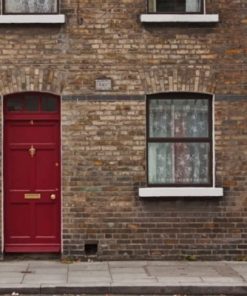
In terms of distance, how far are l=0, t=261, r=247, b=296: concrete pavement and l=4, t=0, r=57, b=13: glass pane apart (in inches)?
175

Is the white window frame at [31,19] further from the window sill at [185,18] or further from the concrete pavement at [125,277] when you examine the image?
the concrete pavement at [125,277]

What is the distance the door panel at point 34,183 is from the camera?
13383 millimetres

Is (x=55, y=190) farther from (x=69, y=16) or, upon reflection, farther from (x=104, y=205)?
(x=69, y=16)

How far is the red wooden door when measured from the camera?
13367mm

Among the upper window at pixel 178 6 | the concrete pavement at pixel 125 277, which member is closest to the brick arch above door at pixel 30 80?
the upper window at pixel 178 6

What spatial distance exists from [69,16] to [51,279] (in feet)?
15.3

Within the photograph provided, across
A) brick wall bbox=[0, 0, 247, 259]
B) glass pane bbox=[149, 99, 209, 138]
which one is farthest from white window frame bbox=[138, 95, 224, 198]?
glass pane bbox=[149, 99, 209, 138]

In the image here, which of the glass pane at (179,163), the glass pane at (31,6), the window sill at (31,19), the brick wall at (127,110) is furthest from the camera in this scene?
the glass pane at (179,163)

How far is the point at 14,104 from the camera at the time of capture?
13398 mm

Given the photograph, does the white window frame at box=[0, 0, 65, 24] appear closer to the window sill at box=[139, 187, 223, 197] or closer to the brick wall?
the brick wall

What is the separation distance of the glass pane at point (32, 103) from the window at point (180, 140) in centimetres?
201

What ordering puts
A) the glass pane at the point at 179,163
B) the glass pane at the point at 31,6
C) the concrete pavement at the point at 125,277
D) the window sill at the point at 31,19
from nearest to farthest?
1. the concrete pavement at the point at 125,277
2. the window sill at the point at 31,19
3. the glass pane at the point at 31,6
4. the glass pane at the point at 179,163

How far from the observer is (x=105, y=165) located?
1327 centimetres

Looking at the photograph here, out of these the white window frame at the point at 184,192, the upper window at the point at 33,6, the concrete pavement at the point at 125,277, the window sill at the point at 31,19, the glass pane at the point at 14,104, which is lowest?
the concrete pavement at the point at 125,277
